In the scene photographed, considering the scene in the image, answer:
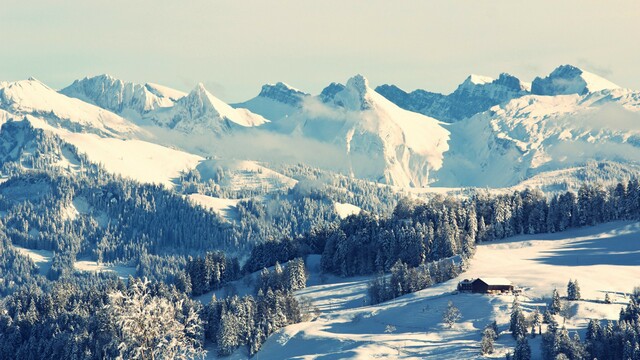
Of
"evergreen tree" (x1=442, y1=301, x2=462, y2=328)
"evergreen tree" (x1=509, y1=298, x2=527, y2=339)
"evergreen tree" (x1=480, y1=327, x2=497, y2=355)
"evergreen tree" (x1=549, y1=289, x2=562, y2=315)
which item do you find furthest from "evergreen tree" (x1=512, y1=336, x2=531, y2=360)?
"evergreen tree" (x1=442, y1=301, x2=462, y2=328)

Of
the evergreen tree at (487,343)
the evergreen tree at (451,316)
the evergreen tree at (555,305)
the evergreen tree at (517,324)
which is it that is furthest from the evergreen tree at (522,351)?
the evergreen tree at (451,316)

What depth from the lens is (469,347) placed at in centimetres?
17650

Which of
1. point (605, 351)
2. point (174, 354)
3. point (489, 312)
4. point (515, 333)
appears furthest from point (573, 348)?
point (174, 354)

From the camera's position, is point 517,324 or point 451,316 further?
point 451,316

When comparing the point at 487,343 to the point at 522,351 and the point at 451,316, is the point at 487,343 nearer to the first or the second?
the point at 522,351

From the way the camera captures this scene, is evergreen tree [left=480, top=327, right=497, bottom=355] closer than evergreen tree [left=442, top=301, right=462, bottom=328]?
Yes

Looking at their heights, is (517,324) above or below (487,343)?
above

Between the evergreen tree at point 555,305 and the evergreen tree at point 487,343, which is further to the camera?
the evergreen tree at point 555,305

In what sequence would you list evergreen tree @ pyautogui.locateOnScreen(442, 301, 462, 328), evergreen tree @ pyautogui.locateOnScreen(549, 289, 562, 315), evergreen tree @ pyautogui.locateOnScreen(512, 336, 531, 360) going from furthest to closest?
evergreen tree @ pyautogui.locateOnScreen(442, 301, 462, 328), evergreen tree @ pyautogui.locateOnScreen(549, 289, 562, 315), evergreen tree @ pyautogui.locateOnScreen(512, 336, 531, 360)

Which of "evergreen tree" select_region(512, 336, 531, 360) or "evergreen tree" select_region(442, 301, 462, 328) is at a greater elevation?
"evergreen tree" select_region(442, 301, 462, 328)

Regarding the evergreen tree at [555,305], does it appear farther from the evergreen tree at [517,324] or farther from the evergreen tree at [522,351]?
the evergreen tree at [522,351]

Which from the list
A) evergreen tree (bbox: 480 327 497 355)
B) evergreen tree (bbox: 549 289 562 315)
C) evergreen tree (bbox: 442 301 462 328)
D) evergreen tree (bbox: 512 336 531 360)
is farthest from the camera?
evergreen tree (bbox: 442 301 462 328)

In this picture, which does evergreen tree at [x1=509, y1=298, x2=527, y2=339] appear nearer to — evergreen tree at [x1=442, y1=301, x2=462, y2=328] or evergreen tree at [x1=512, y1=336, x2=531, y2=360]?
evergreen tree at [x1=512, y1=336, x2=531, y2=360]

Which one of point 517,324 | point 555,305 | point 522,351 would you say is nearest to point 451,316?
point 555,305
